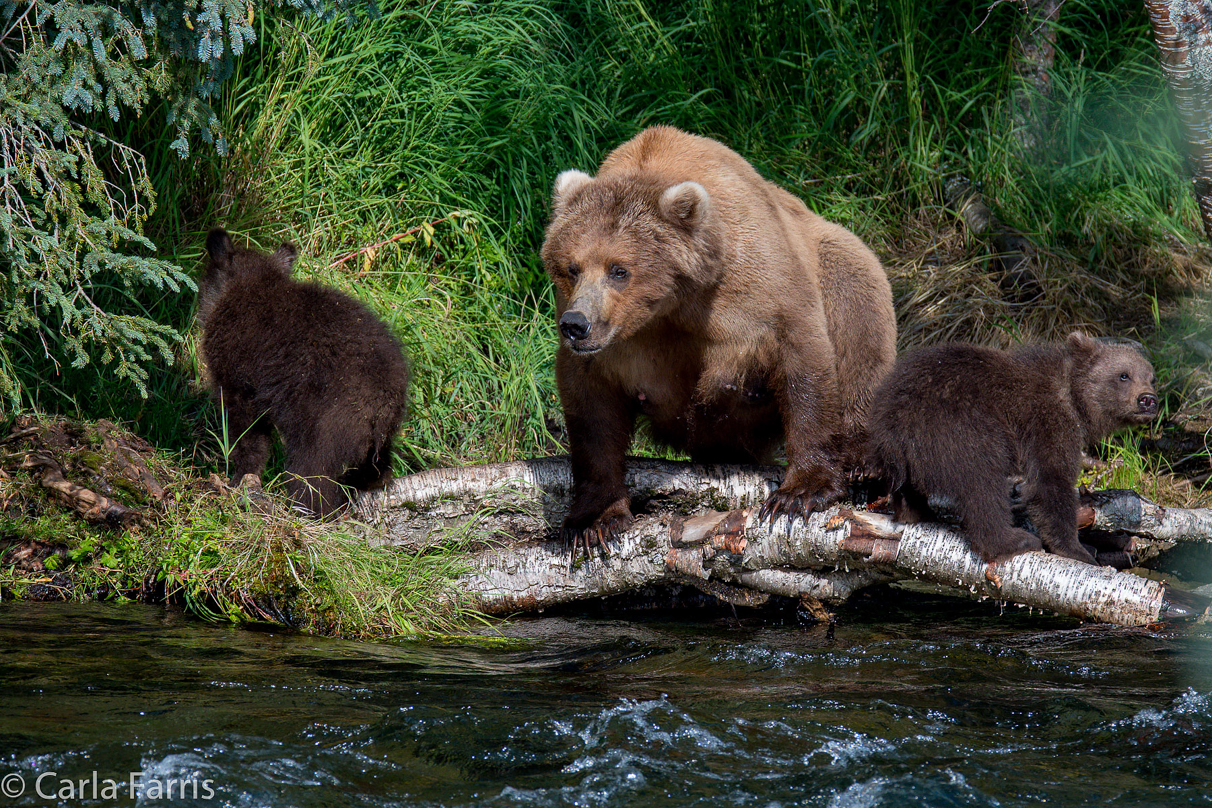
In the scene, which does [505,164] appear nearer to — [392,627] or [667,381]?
[667,381]

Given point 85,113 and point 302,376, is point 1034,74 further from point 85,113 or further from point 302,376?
point 85,113

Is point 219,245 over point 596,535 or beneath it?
over

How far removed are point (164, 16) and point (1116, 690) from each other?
530 centimetres

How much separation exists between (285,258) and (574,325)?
8.28 ft

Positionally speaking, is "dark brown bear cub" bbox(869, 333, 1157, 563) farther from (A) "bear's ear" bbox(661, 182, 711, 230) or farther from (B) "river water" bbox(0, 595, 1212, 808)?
(A) "bear's ear" bbox(661, 182, 711, 230)

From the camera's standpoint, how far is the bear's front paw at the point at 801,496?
4.72 m

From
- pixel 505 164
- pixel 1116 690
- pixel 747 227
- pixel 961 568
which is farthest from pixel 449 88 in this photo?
pixel 1116 690

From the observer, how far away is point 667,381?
5.22 m

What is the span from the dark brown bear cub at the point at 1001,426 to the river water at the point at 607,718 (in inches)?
20.6

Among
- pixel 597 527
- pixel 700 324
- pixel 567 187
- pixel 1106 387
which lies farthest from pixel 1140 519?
pixel 567 187

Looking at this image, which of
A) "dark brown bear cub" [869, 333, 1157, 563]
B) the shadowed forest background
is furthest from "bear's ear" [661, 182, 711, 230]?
the shadowed forest background

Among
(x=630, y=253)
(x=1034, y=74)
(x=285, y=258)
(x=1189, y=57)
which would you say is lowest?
(x=285, y=258)

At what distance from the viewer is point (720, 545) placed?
4.76 meters

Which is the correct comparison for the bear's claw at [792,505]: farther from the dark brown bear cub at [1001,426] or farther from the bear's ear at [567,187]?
the bear's ear at [567,187]
